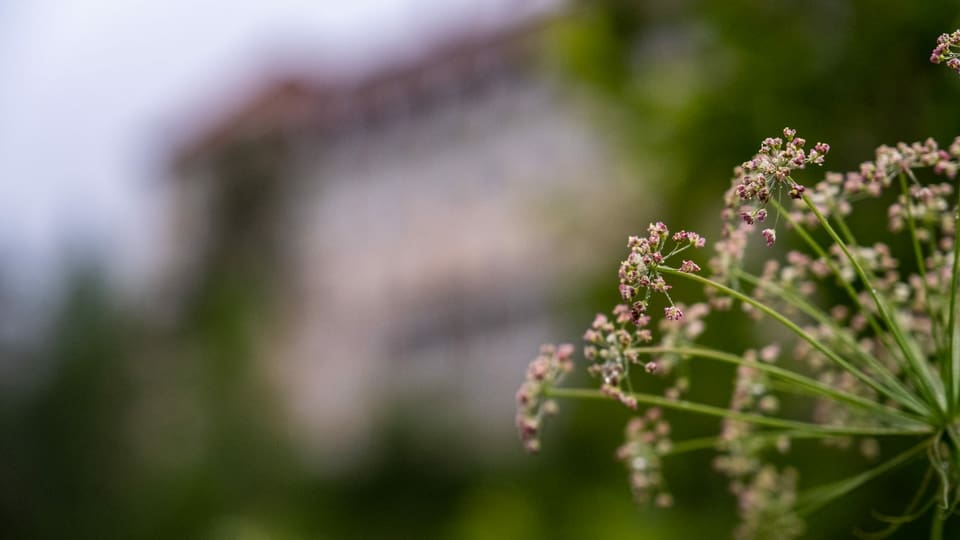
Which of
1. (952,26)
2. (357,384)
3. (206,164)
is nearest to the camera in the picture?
(952,26)

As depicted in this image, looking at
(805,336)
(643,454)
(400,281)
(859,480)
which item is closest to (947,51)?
(805,336)

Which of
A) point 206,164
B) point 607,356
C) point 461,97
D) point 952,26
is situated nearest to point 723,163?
point 952,26

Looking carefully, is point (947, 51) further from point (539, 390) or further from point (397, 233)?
point (397, 233)

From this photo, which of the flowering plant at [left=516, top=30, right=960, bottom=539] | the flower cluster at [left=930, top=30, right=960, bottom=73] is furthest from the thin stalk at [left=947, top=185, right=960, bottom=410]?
the flower cluster at [left=930, top=30, right=960, bottom=73]

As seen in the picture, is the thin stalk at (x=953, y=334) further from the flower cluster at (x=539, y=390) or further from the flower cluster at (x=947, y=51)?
the flower cluster at (x=539, y=390)

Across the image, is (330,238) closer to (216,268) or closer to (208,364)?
(216,268)

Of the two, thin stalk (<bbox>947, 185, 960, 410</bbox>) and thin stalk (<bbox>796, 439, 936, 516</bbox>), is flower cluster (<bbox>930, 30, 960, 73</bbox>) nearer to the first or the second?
thin stalk (<bbox>947, 185, 960, 410</bbox>)

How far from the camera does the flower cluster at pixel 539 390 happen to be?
4.49 feet

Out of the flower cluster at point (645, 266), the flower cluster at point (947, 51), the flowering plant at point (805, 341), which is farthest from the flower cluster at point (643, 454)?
the flower cluster at point (947, 51)

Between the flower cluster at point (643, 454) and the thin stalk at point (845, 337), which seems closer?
the thin stalk at point (845, 337)

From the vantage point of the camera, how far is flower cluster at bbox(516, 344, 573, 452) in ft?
4.49

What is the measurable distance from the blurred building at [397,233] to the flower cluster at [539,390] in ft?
27.0

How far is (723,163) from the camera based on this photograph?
462 cm

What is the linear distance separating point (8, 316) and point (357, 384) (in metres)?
4.19
